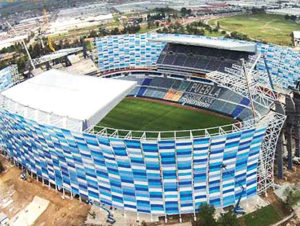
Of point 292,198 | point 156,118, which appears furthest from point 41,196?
point 292,198

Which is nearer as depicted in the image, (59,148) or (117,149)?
(117,149)

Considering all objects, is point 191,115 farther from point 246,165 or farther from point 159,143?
point 159,143

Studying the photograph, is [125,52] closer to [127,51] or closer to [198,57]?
[127,51]

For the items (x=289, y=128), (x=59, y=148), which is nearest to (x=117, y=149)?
(x=59, y=148)

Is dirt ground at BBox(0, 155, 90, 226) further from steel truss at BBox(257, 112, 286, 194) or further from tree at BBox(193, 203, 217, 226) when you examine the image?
steel truss at BBox(257, 112, 286, 194)

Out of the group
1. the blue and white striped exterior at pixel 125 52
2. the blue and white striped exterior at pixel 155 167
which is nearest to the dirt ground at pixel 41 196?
the blue and white striped exterior at pixel 155 167

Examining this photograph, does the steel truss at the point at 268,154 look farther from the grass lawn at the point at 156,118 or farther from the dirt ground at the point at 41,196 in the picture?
the dirt ground at the point at 41,196

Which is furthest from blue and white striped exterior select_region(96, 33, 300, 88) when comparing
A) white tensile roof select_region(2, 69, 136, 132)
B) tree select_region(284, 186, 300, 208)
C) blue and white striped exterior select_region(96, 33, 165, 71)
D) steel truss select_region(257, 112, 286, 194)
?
tree select_region(284, 186, 300, 208)
